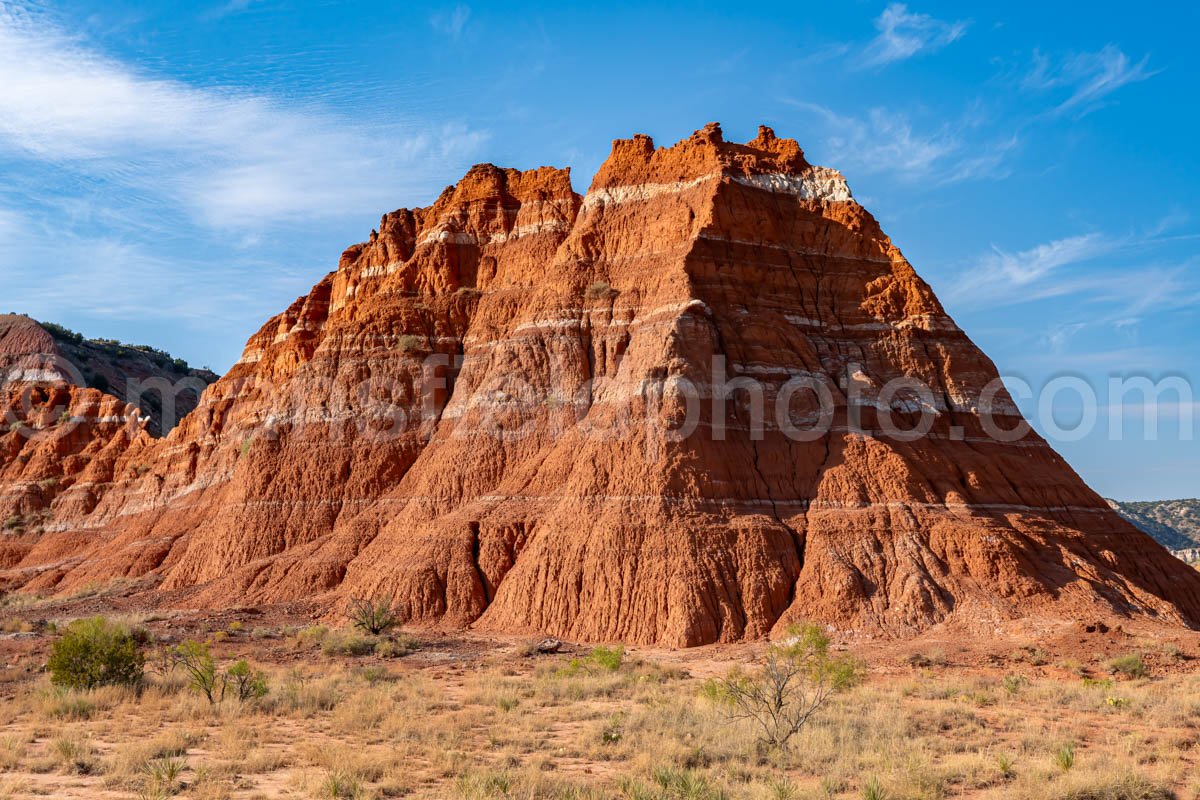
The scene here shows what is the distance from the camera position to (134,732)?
18.9 meters

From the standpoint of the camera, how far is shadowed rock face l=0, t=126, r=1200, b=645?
3662 centimetres

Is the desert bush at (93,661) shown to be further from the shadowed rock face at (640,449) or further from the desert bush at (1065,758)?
the desert bush at (1065,758)

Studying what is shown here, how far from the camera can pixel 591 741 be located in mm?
18625

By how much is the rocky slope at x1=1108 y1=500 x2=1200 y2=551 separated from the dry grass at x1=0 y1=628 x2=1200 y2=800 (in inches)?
4462

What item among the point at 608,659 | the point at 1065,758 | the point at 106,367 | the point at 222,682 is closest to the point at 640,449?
the point at 608,659

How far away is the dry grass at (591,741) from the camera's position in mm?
14695

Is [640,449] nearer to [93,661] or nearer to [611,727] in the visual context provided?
[611,727]

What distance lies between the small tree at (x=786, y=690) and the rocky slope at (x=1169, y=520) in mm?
112886

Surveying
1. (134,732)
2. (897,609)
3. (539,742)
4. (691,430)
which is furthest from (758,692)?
(691,430)

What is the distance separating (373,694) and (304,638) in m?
13.1

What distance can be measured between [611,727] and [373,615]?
67.9 ft

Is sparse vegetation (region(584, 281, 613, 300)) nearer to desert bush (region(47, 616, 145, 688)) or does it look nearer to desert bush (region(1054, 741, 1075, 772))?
desert bush (region(47, 616, 145, 688))

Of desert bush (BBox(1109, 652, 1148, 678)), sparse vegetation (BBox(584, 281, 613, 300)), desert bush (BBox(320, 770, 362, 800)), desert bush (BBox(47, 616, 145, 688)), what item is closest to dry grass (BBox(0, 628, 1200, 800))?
desert bush (BBox(320, 770, 362, 800))

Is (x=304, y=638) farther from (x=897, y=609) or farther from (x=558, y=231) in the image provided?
(x=558, y=231)
